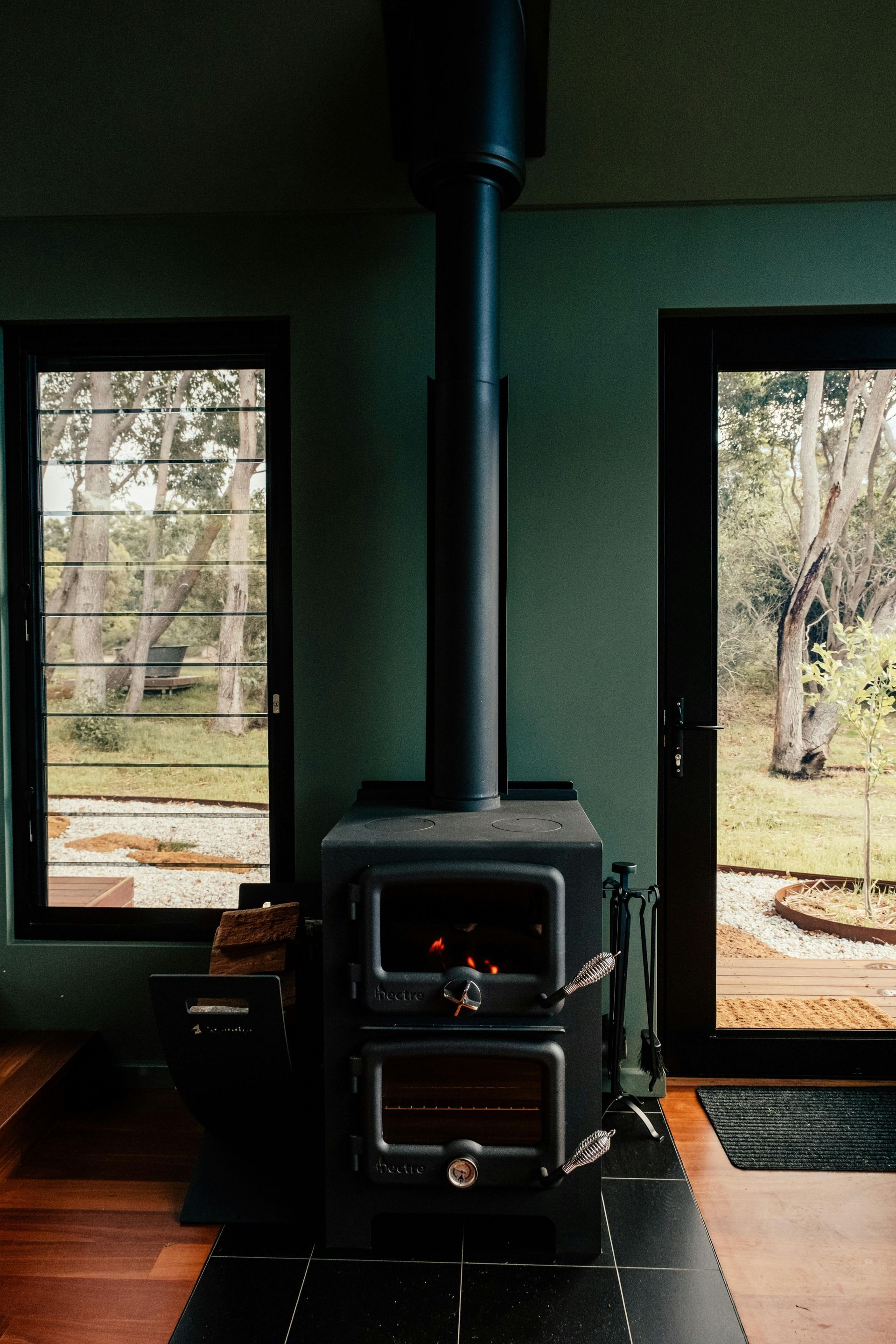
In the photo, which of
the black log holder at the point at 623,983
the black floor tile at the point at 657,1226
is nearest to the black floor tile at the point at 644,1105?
the black log holder at the point at 623,983

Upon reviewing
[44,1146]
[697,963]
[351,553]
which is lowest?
[44,1146]

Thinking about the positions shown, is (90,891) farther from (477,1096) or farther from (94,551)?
(477,1096)

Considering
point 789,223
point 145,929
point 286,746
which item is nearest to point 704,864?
point 286,746

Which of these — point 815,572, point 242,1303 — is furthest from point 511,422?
point 242,1303

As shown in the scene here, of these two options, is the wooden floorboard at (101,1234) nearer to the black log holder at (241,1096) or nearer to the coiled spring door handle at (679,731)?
the black log holder at (241,1096)

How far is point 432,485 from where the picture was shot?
1.99 m

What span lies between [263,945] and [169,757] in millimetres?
650

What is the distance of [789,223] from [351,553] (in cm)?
144

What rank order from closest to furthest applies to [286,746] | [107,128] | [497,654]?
[497,654], [107,128], [286,746]

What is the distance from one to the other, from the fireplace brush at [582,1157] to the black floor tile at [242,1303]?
1.64 feet

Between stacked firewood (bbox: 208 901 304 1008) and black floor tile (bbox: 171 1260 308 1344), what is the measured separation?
50cm

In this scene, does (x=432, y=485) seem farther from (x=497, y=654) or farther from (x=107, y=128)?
(x=107, y=128)

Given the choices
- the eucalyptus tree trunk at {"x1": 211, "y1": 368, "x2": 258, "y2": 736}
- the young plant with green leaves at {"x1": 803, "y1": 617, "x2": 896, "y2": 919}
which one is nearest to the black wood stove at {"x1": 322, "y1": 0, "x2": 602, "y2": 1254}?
the eucalyptus tree trunk at {"x1": 211, "y1": 368, "x2": 258, "y2": 736}

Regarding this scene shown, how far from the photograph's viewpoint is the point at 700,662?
7.61 feet
